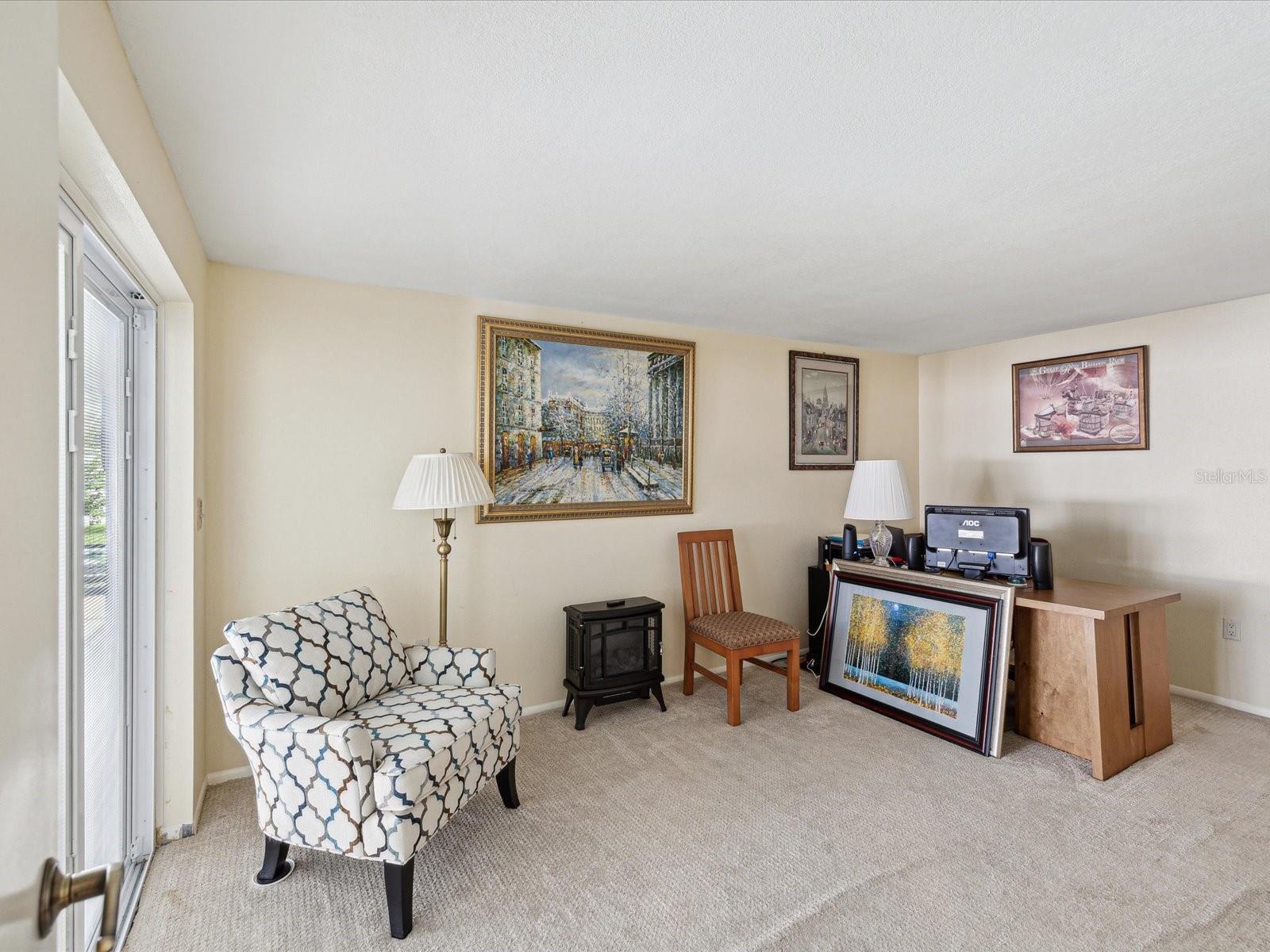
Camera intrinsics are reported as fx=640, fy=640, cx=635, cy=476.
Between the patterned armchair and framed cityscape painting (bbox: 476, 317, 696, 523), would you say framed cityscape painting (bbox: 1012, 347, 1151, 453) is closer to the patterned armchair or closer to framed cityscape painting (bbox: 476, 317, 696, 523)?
framed cityscape painting (bbox: 476, 317, 696, 523)

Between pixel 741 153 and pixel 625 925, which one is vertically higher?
pixel 741 153

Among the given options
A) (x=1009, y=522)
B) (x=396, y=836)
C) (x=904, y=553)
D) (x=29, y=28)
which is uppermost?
(x=29, y=28)

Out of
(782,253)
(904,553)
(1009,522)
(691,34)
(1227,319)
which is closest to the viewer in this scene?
(691,34)

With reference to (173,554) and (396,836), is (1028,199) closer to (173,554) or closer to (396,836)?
(396,836)

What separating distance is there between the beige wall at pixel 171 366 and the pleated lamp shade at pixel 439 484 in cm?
82

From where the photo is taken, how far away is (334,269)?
3.01m

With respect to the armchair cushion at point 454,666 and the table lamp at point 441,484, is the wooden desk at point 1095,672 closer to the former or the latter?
the armchair cushion at point 454,666

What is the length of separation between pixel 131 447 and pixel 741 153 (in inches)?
90.4

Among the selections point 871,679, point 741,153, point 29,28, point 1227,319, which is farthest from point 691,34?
point 1227,319

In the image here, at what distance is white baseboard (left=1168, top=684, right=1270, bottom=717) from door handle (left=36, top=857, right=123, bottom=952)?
4.81 meters

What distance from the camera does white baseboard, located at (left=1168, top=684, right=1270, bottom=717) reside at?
11.7ft

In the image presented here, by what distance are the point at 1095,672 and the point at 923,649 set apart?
0.76 m

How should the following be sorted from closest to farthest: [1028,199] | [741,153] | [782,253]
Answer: [741,153]
[1028,199]
[782,253]

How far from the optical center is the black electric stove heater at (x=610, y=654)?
11.4 ft
